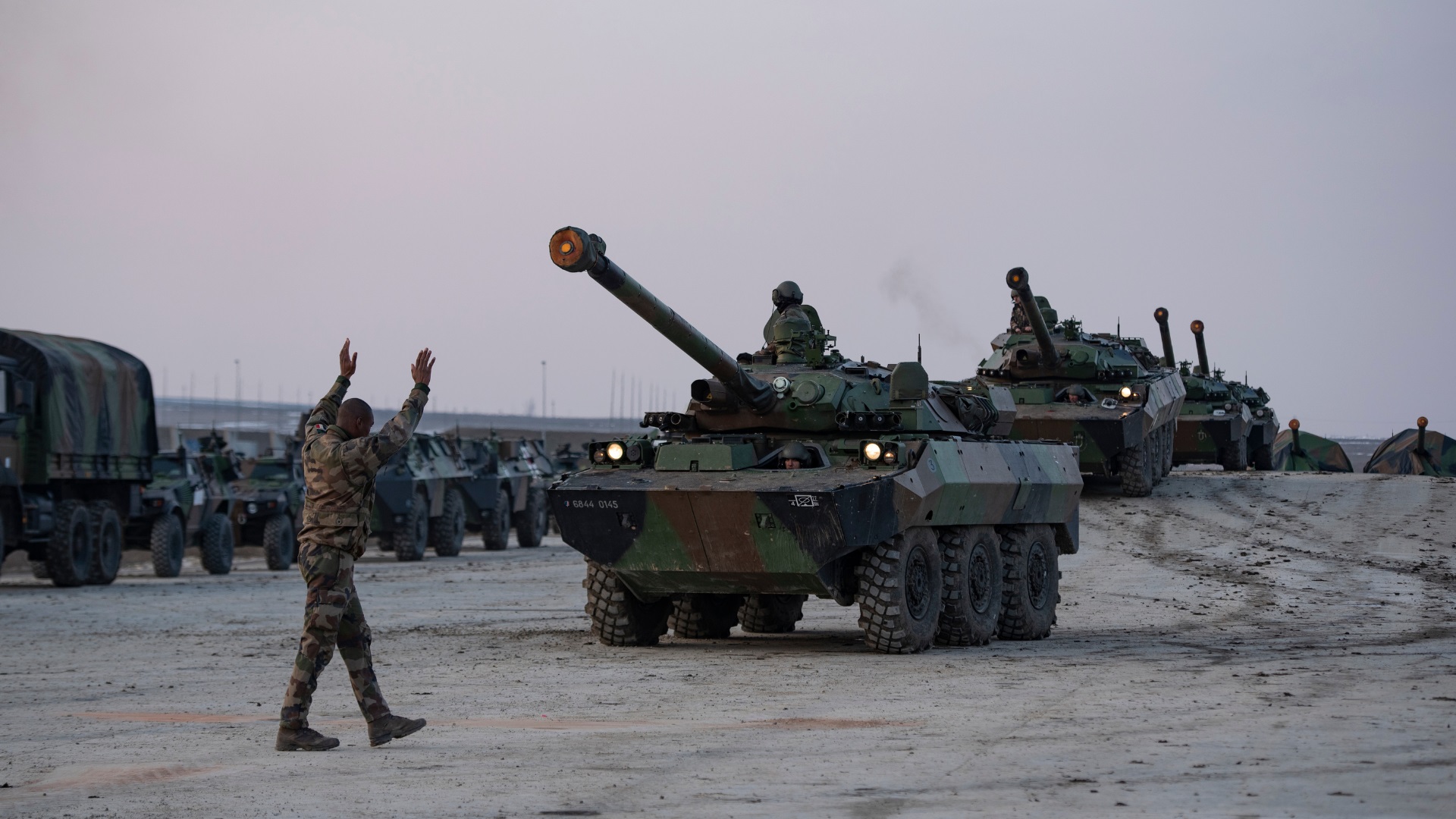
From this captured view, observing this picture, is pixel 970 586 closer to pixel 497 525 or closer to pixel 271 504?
pixel 271 504

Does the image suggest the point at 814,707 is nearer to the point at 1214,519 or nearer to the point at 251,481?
the point at 1214,519

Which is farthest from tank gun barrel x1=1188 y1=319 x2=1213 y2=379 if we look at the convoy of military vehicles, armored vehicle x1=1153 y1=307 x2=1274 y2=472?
the convoy of military vehicles

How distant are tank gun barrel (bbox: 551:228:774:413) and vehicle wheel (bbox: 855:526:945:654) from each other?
1.70 metres

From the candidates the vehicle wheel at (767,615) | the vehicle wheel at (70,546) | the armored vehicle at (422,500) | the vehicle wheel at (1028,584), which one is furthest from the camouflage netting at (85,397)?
the vehicle wheel at (1028,584)

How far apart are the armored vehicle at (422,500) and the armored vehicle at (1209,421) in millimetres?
13048

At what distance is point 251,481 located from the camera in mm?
29156

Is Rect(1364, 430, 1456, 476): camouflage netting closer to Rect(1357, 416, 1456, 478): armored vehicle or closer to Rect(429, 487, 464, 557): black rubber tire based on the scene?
Rect(1357, 416, 1456, 478): armored vehicle

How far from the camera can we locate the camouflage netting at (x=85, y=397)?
74.7 ft

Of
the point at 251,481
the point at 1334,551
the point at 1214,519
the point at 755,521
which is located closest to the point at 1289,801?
the point at 755,521

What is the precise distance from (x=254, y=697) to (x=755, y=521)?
365 centimetres

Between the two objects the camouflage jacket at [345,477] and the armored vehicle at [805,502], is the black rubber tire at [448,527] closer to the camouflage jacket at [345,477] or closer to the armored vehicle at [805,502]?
the armored vehicle at [805,502]

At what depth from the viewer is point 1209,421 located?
109 feet

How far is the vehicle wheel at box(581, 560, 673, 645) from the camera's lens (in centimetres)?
1423

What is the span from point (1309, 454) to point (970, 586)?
1202 inches
